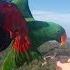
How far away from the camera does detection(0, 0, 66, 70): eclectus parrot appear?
206 cm

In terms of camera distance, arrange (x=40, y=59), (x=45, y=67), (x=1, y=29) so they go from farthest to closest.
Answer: (x=45, y=67), (x=40, y=59), (x=1, y=29)

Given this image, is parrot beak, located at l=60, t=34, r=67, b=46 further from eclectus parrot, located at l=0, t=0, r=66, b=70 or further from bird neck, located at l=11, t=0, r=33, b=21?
bird neck, located at l=11, t=0, r=33, b=21

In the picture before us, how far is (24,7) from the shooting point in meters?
2.21

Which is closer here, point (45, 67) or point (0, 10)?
point (0, 10)

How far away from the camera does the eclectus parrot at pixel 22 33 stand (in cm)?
206

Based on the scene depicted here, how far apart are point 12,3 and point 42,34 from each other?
252 millimetres

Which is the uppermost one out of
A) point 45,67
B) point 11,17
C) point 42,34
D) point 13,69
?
point 11,17

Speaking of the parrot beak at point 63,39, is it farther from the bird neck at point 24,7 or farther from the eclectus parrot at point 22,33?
the bird neck at point 24,7

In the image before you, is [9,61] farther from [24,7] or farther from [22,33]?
[24,7]

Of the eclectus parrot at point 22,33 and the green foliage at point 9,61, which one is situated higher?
the eclectus parrot at point 22,33

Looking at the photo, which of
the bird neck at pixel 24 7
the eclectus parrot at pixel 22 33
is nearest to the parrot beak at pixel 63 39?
the eclectus parrot at pixel 22 33

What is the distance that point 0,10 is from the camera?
6.72 ft

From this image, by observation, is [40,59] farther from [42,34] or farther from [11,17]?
[11,17]

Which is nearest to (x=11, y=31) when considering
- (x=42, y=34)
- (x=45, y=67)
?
(x=42, y=34)
